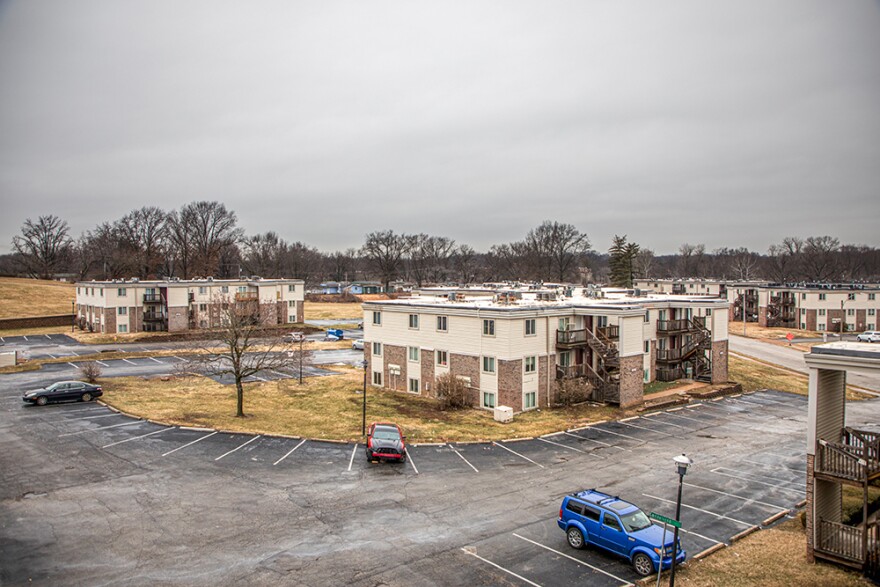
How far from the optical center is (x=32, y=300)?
86812 millimetres

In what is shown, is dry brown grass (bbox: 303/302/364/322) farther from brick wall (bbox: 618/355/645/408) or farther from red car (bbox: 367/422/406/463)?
red car (bbox: 367/422/406/463)

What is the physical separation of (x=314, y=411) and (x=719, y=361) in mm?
33883

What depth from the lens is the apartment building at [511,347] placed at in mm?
36750

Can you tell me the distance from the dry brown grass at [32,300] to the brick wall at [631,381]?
79317mm

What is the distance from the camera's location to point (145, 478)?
76.2 ft

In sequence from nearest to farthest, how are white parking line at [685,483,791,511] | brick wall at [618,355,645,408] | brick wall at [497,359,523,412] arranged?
white parking line at [685,483,791,511] < brick wall at [497,359,523,412] < brick wall at [618,355,645,408]

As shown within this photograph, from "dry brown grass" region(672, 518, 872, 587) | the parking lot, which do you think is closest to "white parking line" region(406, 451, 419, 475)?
the parking lot

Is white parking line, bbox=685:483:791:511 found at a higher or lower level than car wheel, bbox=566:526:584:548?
lower

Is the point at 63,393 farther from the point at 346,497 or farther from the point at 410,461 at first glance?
the point at 346,497

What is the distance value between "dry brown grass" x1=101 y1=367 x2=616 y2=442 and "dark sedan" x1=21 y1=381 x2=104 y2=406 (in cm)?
131

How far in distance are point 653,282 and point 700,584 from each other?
351 ft

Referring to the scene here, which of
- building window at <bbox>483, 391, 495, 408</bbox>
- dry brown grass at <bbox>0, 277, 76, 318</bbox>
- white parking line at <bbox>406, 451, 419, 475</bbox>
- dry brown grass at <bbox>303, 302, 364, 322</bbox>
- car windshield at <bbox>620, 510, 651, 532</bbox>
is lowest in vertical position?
white parking line at <bbox>406, 451, 419, 475</bbox>

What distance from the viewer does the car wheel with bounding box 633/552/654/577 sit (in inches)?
646

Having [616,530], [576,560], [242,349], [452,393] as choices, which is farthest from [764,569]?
[242,349]
